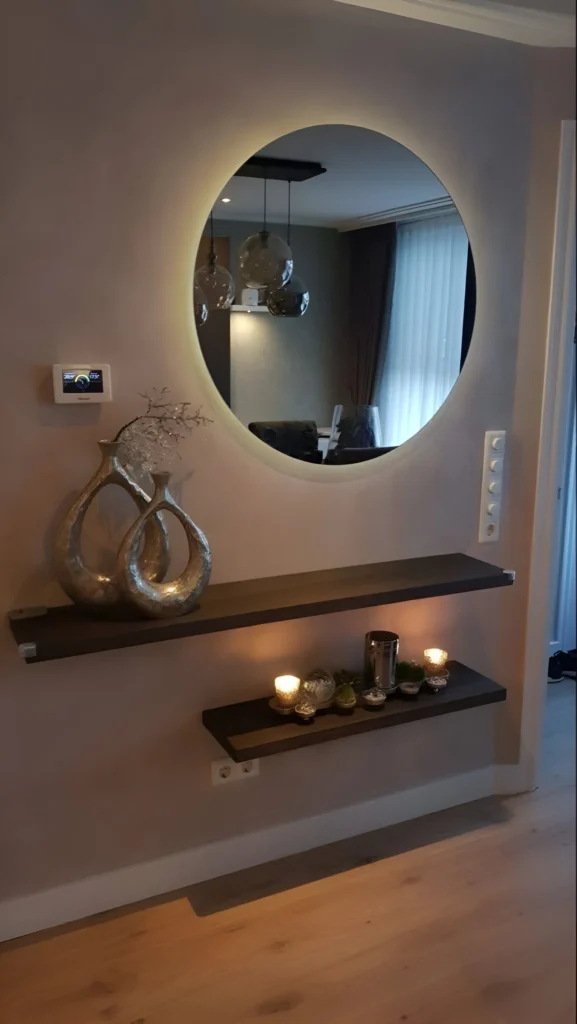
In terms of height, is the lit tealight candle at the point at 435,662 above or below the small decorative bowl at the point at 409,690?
above

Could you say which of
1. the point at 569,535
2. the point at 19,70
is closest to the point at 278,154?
the point at 19,70

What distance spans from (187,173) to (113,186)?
16 centimetres

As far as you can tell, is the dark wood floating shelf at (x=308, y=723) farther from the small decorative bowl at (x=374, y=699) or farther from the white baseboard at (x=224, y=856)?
the white baseboard at (x=224, y=856)

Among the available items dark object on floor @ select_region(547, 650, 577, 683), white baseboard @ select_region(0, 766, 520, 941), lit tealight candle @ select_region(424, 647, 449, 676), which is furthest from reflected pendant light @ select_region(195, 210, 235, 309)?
white baseboard @ select_region(0, 766, 520, 941)

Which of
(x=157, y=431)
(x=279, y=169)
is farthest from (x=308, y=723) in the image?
(x=279, y=169)

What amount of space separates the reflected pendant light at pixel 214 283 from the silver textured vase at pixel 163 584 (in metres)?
0.39

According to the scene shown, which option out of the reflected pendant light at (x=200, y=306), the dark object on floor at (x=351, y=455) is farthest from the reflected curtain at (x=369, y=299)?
the reflected pendant light at (x=200, y=306)

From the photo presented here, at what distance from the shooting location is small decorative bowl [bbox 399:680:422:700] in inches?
75.8

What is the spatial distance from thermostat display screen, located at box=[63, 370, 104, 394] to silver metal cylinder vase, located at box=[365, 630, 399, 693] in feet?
2.96

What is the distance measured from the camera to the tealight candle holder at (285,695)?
1.80 meters

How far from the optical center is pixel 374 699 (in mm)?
1862

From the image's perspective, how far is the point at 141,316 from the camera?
1.59 m

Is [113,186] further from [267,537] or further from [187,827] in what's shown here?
[187,827]

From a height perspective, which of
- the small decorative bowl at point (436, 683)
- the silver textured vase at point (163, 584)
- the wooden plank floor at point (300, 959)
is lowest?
the wooden plank floor at point (300, 959)
